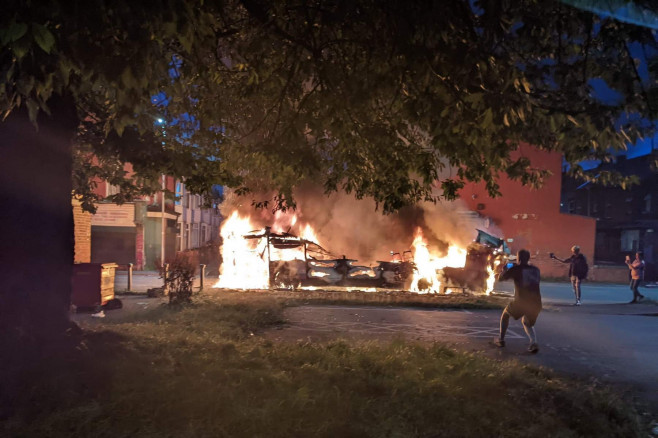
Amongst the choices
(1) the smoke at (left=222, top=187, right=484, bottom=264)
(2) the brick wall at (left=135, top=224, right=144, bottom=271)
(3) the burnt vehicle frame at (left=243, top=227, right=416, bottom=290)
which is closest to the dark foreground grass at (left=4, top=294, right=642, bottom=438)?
(3) the burnt vehicle frame at (left=243, top=227, right=416, bottom=290)

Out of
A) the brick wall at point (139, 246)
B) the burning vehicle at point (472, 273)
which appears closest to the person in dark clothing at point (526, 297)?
the burning vehicle at point (472, 273)

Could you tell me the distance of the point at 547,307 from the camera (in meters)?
14.9

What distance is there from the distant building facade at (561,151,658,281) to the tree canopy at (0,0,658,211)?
110 ft

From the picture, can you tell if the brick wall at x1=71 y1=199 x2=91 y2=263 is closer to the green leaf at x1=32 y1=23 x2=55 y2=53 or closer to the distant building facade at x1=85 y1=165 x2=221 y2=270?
the distant building facade at x1=85 y1=165 x2=221 y2=270

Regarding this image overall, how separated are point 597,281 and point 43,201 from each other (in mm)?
28832

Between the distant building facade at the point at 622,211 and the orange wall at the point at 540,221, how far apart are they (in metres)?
7.74

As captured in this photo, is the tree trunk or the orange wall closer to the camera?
the tree trunk

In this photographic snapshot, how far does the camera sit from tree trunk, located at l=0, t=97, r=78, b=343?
5.16m

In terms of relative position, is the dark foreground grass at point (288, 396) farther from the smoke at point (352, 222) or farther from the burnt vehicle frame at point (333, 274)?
the smoke at point (352, 222)

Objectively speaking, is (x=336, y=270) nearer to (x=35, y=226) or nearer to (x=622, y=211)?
Answer: (x=35, y=226)

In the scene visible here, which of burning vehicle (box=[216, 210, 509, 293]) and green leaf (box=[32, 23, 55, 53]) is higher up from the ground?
green leaf (box=[32, 23, 55, 53])

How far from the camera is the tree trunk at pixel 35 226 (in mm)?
5164

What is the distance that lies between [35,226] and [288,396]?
303 cm

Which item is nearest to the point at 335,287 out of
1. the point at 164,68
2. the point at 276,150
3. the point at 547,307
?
the point at 547,307
